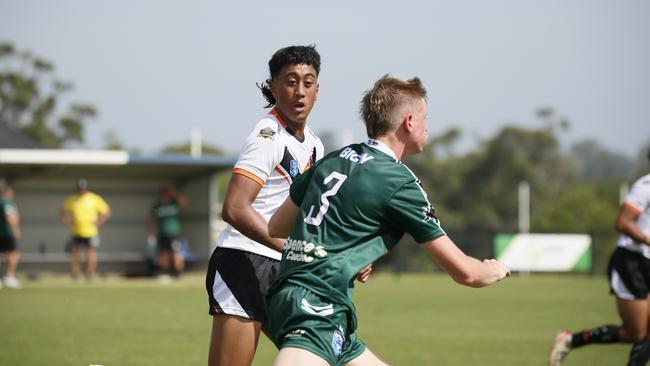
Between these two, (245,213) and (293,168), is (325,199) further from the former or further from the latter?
(293,168)

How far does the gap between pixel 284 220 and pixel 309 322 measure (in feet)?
2.33

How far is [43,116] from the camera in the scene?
6662 cm

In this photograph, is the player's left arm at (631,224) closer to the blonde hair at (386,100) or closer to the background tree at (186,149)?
the blonde hair at (386,100)

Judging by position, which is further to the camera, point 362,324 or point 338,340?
point 362,324

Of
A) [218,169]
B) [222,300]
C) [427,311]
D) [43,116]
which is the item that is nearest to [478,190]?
[43,116]

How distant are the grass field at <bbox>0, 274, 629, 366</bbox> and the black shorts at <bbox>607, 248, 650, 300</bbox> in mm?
1685

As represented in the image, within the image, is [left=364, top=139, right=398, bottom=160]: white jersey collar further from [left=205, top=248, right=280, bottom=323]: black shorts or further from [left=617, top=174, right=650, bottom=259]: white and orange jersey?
[left=617, top=174, right=650, bottom=259]: white and orange jersey

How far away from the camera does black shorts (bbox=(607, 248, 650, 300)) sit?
9.52 m

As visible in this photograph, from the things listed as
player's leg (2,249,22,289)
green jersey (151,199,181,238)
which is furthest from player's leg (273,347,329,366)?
green jersey (151,199,181,238)

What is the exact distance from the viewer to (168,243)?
26.2 meters

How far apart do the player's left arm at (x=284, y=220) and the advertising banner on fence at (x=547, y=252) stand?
28.0 m

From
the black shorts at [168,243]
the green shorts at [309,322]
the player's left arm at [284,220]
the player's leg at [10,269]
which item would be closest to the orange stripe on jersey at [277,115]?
the player's left arm at [284,220]

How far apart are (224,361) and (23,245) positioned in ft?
84.8

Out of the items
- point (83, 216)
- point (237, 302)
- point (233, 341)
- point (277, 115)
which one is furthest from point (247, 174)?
point (83, 216)
